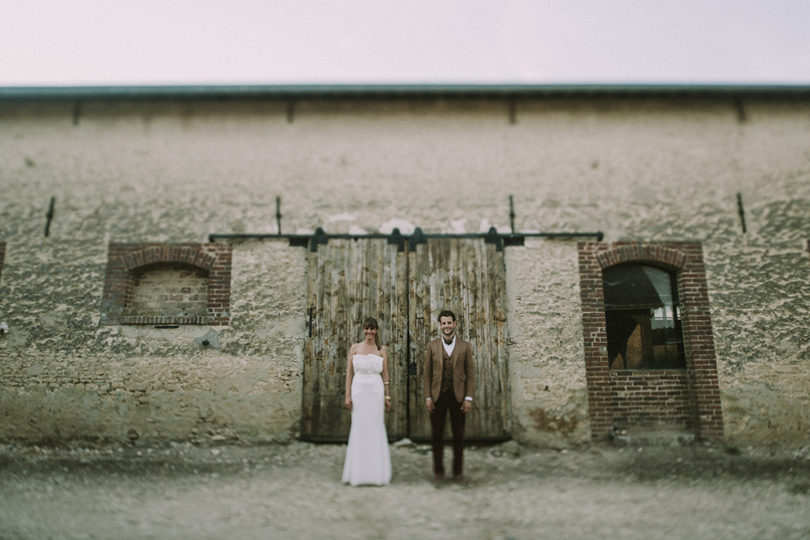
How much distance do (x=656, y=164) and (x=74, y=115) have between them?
7.92 metres

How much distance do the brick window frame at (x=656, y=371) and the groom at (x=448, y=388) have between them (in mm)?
2065

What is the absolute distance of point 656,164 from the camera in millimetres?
6668

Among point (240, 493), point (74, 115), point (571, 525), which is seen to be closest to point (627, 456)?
point (571, 525)

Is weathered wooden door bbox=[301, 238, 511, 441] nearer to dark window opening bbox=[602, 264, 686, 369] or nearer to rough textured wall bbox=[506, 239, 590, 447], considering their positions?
rough textured wall bbox=[506, 239, 590, 447]

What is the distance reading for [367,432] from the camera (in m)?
4.73

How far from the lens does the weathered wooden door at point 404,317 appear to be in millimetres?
5980

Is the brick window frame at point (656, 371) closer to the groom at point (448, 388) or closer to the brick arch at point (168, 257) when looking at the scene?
the groom at point (448, 388)

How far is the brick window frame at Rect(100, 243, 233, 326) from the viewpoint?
20.4 feet

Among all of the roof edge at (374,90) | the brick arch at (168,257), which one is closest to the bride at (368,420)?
the brick arch at (168,257)

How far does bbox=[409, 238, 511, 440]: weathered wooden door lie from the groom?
3.50 ft

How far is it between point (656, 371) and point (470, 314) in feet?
7.97

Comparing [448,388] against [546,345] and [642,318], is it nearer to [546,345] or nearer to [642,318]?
[546,345]

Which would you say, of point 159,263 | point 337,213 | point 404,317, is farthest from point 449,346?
point 159,263

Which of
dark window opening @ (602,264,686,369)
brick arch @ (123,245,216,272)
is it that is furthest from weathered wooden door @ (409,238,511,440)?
brick arch @ (123,245,216,272)
